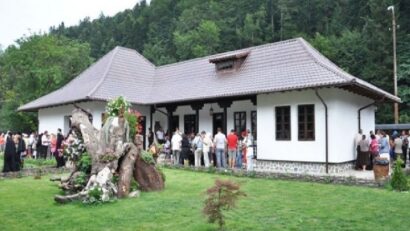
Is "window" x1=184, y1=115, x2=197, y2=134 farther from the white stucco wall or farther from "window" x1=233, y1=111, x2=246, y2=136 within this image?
the white stucco wall

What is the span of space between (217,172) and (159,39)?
49.4m

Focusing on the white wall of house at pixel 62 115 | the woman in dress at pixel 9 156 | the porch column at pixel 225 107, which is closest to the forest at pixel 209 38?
the white wall of house at pixel 62 115

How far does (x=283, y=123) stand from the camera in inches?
687

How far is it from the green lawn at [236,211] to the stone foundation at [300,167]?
4.54m

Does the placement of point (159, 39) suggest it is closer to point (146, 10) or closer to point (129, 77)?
point (146, 10)

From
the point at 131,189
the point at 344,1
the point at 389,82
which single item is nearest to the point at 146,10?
the point at 344,1

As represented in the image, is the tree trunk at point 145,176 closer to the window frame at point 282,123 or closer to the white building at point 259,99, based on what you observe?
the white building at point 259,99

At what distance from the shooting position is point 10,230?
24.0ft

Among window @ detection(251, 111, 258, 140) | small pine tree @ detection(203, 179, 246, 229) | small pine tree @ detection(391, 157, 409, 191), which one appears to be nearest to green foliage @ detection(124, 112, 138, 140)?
small pine tree @ detection(203, 179, 246, 229)

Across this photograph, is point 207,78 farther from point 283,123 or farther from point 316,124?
point 316,124

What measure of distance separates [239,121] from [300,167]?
4672 millimetres

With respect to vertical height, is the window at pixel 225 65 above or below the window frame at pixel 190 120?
above

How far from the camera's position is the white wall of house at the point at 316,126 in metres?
16.1

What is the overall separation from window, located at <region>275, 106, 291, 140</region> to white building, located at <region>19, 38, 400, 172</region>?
0.04m
